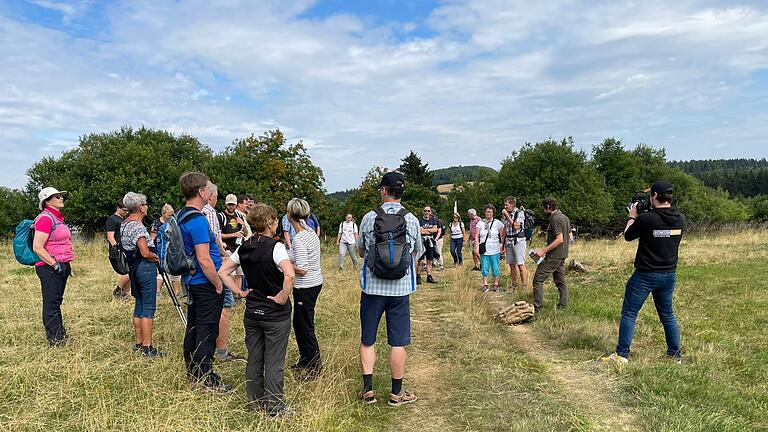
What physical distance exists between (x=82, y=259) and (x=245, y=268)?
14.1 meters

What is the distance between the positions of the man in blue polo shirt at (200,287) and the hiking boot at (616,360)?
3.92m

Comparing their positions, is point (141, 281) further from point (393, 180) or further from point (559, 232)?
point (559, 232)

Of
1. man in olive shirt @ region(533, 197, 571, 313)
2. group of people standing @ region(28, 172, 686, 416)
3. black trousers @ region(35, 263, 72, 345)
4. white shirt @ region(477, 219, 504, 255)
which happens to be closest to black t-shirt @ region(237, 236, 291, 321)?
group of people standing @ region(28, 172, 686, 416)

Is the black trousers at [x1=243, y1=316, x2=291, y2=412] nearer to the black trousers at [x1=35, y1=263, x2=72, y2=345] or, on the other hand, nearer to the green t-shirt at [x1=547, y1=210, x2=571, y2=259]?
the black trousers at [x1=35, y1=263, x2=72, y2=345]

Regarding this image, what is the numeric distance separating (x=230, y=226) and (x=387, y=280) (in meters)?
3.88

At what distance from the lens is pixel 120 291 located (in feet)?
27.8

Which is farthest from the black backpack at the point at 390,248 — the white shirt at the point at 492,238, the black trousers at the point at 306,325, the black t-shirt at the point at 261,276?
the white shirt at the point at 492,238

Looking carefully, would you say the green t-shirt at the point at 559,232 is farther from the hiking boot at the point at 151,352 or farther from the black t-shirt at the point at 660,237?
the hiking boot at the point at 151,352

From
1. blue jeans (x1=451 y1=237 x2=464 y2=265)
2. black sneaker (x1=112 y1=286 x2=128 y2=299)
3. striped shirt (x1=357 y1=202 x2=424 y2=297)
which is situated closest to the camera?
striped shirt (x1=357 y1=202 x2=424 y2=297)

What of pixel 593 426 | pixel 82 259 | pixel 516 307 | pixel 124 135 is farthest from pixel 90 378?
pixel 124 135

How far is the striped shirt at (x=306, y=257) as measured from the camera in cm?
472

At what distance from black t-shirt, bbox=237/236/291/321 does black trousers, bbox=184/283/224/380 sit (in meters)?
0.59

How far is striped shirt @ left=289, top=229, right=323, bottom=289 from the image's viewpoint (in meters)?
4.72

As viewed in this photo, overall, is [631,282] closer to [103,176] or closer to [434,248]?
[434,248]
